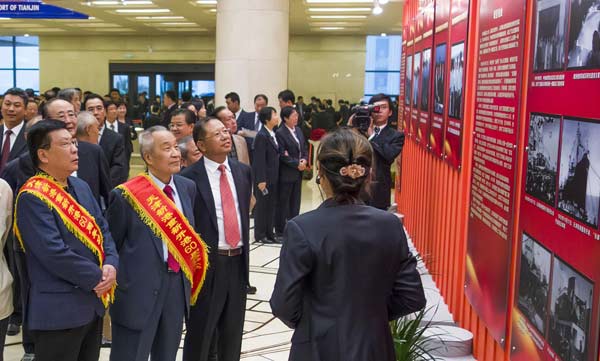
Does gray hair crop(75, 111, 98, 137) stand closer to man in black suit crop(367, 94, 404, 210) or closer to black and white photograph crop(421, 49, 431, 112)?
man in black suit crop(367, 94, 404, 210)

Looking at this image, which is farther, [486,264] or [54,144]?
[486,264]

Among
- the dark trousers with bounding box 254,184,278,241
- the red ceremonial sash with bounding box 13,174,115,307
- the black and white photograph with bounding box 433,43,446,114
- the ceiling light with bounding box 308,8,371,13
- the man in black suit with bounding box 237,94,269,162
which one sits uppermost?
the ceiling light with bounding box 308,8,371,13

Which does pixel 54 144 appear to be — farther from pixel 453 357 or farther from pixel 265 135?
pixel 265 135

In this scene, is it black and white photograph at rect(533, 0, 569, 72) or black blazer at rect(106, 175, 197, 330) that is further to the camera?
black blazer at rect(106, 175, 197, 330)

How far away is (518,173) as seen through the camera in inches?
108

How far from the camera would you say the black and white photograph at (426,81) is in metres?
5.42

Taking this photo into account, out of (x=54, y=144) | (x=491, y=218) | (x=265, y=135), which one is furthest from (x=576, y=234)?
(x=265, y=135)

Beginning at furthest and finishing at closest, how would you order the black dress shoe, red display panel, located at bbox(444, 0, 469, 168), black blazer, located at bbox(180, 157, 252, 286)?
1. the black dress shoe
2. red display panel, located at bbox(444, 0, 469, 168)
3. black blazer, located at bbox(180, 157, 252, 286)

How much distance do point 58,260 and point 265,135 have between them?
14.9 ft

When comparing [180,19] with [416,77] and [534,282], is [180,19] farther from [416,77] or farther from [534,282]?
[534,282]

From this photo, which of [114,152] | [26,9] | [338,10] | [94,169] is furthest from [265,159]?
[26,9]

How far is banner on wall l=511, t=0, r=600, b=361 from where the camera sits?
1.93m

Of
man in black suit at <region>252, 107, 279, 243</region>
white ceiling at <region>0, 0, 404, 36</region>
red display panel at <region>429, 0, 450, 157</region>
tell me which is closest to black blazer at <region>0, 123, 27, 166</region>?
man in black suit at <region>252, 107, 279, 243</region>

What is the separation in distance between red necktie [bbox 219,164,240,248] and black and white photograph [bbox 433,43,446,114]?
1923 mm
